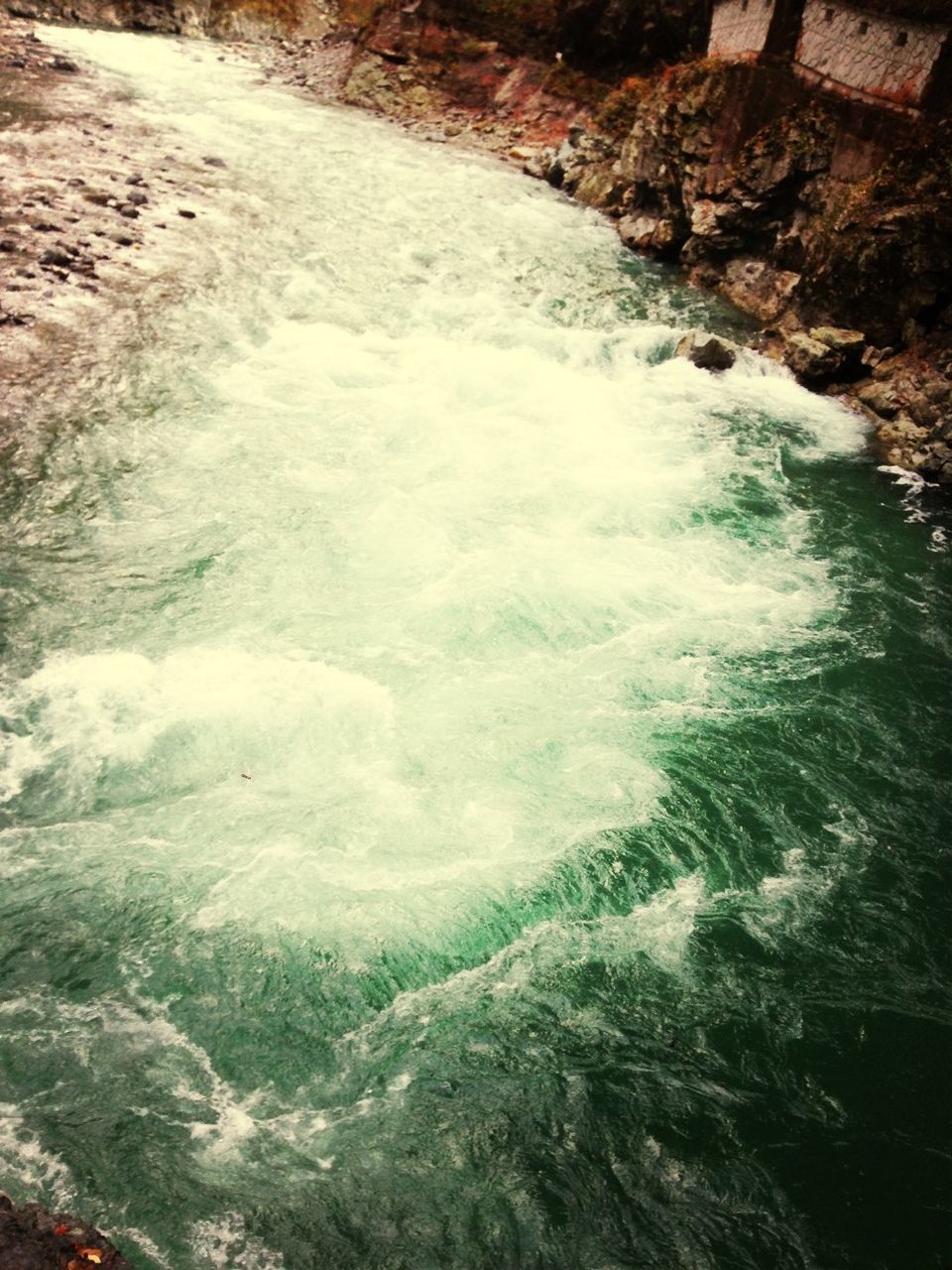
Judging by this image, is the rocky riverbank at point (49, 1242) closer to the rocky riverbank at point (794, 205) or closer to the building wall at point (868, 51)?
the rocky riverbank at point (794, 205)

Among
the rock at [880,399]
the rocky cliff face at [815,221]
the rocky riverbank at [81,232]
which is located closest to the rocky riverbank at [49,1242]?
the rocky riverbank at [81,232]

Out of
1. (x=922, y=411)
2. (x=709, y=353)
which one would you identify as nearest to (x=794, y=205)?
(x=709, y=353)

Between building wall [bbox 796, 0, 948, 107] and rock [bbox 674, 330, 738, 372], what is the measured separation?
19.7 ft

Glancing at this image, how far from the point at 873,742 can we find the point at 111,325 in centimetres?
1272

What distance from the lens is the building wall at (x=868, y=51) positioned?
1664 cm

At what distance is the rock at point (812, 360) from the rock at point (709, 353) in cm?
112

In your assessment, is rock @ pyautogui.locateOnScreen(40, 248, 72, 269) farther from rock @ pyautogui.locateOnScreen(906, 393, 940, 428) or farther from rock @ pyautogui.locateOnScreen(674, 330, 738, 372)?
rock @ pyautogui.locateOnScreen(906, 393, 940, 428)

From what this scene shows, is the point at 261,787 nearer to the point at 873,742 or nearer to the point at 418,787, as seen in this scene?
the point at 418,787

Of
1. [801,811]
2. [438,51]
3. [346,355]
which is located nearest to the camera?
[801,811]

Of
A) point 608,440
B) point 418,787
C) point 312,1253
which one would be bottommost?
point 312,1253

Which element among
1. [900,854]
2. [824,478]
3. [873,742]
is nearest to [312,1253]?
[900,854]

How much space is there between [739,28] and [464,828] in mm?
22798

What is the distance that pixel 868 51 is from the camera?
17625mm

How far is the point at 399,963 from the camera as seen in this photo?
255 inches
